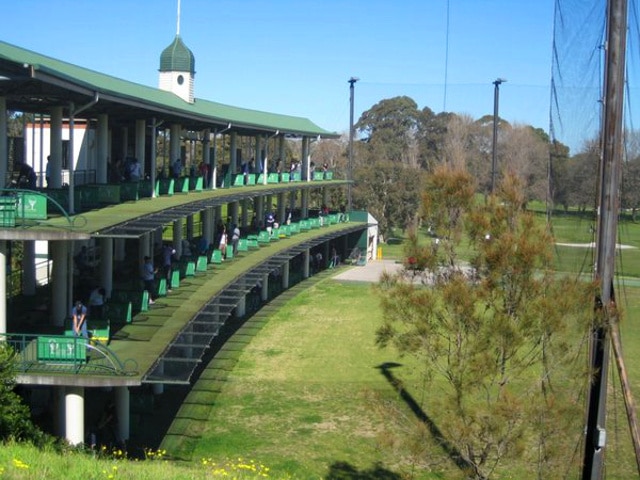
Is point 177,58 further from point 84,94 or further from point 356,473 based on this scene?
point 356,473

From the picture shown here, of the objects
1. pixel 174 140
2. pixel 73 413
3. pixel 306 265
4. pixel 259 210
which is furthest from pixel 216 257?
pixel 73 413

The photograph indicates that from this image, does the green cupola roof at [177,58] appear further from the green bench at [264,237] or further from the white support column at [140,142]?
the white support column at [140,142]

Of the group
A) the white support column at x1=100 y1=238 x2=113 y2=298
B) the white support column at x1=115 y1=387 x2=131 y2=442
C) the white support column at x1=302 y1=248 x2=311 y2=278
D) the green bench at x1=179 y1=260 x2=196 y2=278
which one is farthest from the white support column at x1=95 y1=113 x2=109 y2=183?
the white support column at x1=302 y1=248 x2=311 y2=278

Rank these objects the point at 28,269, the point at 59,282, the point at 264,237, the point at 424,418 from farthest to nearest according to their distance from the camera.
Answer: the point at 264,237, the point at 28,269, the point at 424,418, the point at 59,282

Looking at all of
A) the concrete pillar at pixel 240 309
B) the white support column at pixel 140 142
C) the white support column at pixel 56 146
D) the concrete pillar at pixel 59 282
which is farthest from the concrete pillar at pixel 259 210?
the concrete pillar at pixel 59 282

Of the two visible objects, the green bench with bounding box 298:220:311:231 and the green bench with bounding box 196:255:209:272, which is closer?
the green bench with bounding box 196:255:209:272

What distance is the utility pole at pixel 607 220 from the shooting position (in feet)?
22.1

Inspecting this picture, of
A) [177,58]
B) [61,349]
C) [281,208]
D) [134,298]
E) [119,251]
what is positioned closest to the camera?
[61,349]

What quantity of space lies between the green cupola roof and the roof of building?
1.65 m

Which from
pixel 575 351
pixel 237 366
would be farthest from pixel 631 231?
pixel 237 366

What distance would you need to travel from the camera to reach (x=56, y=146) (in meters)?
19.8

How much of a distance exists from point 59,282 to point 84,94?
3696 millimetres

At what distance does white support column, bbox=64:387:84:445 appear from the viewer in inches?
567

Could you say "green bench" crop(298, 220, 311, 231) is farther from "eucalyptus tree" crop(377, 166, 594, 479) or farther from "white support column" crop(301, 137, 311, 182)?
"eucalyptus tree" crop(377, 166, 594, 479)
